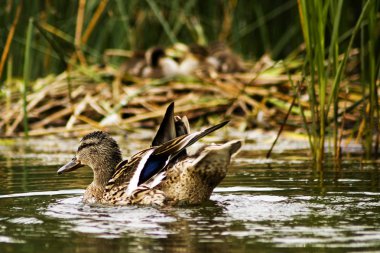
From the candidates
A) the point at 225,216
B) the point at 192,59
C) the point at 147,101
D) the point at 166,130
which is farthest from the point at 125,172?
the point at 192,59

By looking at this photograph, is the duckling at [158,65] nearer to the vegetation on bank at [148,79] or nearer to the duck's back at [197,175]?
the vegetation on bank at [148,79]

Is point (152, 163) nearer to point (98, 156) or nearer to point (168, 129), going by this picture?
point (168, 129)

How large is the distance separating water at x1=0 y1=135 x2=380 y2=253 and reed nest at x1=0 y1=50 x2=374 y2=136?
8.40 ft

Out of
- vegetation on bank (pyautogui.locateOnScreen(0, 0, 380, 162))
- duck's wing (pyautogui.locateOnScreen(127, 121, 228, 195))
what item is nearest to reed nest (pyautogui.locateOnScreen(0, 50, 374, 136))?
vegetation on bank (pyautogui.locateOnScreen(0, 0, 380, 162))

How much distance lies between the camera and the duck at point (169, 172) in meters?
5.82

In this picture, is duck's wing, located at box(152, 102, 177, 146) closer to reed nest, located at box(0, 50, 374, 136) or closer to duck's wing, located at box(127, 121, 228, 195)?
duck's wing, located at box(127, 121, 228, 195)

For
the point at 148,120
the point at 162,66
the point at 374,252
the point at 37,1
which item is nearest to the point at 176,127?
the point at 374,252

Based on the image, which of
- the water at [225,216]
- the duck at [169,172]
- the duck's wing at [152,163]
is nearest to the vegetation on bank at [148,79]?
the water at [225,216]

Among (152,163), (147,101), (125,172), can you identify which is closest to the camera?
(152,163)

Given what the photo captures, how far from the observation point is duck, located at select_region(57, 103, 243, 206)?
582 cm

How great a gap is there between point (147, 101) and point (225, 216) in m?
5.86

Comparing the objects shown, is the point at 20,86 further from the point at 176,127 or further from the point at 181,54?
the point at 176,127

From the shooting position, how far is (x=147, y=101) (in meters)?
11.3

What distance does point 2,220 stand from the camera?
5.47 metres
